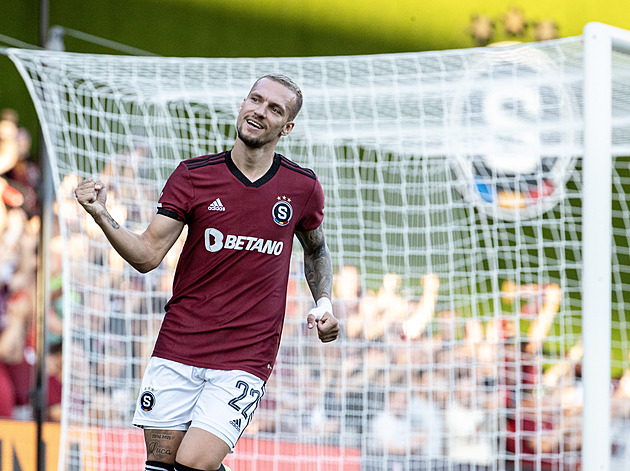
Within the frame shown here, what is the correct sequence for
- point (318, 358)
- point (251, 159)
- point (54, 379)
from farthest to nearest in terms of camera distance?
point (318, 358), point (54, 379), point (251, 159)

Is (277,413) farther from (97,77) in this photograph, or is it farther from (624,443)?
(624,443)

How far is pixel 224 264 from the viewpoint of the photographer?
3143 millimetres

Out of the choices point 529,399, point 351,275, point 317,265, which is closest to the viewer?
point 317,265

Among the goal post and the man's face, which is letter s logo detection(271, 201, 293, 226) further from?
the goal post

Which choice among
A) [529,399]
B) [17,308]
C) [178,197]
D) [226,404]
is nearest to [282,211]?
[178,197]

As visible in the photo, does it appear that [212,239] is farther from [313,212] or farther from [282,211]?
[313,212]

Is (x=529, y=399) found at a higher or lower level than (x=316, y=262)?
lower

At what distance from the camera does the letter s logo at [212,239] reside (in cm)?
312

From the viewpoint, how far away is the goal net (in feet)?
17.7

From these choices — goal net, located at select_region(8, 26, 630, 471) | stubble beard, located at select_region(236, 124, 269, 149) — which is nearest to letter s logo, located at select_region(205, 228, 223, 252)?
stubble beard, located at select_region(236, 124, 269, 149)

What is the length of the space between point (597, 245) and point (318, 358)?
10.2 feet

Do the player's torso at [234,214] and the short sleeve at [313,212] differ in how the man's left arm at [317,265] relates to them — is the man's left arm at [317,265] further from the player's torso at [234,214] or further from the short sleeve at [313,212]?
the player's torso at [234,214]

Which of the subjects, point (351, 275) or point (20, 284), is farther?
point (351, 275)

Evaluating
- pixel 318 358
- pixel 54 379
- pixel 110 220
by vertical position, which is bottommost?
pixel 54 379
